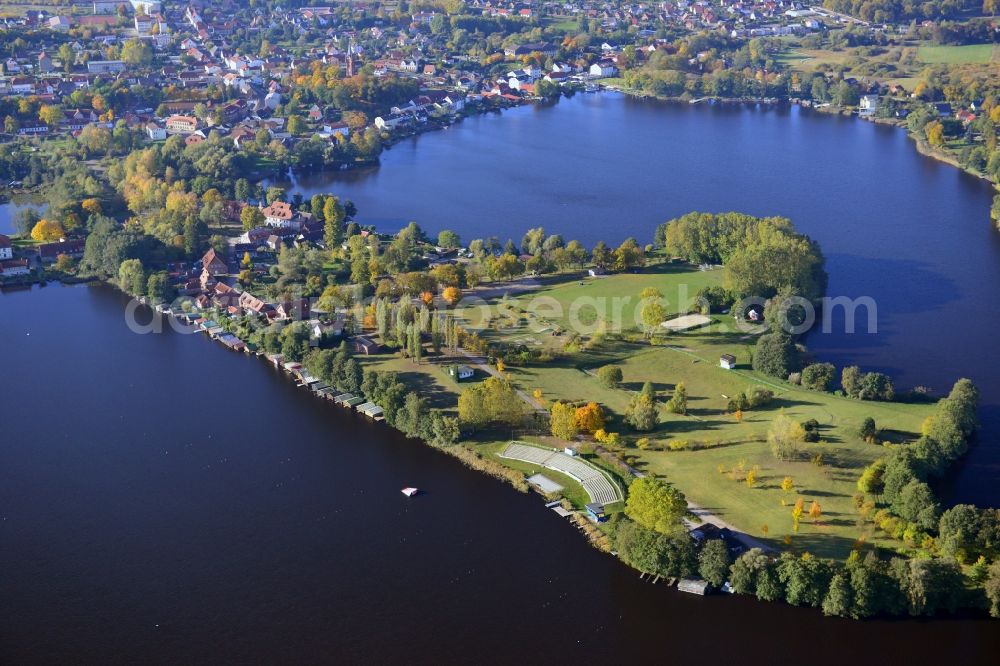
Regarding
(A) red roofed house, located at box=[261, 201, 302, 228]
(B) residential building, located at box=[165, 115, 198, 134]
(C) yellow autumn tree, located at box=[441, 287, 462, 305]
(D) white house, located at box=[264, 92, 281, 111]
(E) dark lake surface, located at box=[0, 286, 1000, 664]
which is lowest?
(E) dark lake surface, located at box=[0, 286, 1000, 664]

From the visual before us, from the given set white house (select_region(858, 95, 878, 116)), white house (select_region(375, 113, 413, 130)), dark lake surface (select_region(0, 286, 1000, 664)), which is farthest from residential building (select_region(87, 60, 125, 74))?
white house (select_region(858, 95, 878, 116))

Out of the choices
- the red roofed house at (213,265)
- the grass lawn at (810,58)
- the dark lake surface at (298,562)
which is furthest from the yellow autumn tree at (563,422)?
the grass lawn at (810,58)

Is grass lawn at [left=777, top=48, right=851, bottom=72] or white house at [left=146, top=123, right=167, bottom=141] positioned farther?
grass lawn at [left=777, top=48, right=851, bottom=72]

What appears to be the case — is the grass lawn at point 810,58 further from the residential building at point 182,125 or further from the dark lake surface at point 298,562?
the dark lake surface at point 298,562

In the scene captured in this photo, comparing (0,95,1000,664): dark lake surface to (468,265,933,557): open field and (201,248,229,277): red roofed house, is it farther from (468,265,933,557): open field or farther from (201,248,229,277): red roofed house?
(201,248,229,277): red roofed house

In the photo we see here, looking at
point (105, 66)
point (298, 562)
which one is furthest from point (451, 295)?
point (105, 66)

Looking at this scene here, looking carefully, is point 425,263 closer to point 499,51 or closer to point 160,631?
point 160,631

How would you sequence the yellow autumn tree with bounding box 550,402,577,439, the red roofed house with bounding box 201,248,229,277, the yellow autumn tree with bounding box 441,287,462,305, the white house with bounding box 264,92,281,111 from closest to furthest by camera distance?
1. the yellow autumn tree with bounding box 550,402,577,439
2. the yellow autumn tree with bounding box 441,287,462,305
3. the red roofed house with bounding box 201,248,229,277
4. the white house with bounding box 264,92,281,111
